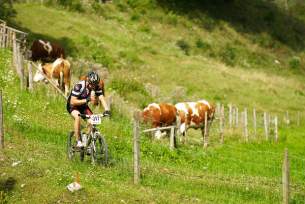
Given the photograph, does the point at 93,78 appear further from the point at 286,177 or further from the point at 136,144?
the point at 286,177

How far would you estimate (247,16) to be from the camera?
194 feet

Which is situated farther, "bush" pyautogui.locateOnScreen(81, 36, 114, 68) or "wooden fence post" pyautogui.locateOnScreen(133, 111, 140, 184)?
"bush" pyautogui.locateOnScreen(81, 36, 114, 68)

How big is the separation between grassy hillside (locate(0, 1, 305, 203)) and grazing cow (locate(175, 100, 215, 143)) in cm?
80

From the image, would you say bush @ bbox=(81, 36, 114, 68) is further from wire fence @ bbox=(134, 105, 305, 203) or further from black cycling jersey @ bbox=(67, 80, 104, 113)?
black cycling jersey @ bbox=(67, 80, 104, 113)

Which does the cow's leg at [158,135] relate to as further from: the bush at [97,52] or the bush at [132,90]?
the bush at [97,52]

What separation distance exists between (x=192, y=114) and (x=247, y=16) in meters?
33.3

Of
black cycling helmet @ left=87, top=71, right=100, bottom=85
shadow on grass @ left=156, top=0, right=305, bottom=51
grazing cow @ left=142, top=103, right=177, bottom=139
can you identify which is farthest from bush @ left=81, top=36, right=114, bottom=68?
black cycling helmet @ left=87, top=71, right=100, bottom=85

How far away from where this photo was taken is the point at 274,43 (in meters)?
56.6

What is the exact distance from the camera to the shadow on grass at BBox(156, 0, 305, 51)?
55125 mm

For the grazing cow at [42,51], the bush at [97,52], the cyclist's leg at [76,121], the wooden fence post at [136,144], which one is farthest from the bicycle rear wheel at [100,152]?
the bush at [97,52]

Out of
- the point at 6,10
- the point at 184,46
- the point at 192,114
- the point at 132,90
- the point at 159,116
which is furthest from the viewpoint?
the point at 184,46

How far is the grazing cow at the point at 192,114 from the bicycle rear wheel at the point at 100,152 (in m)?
10.8

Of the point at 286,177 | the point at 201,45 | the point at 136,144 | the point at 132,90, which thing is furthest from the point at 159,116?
the point at 201,45

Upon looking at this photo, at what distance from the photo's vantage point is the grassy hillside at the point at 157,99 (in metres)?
14.8
